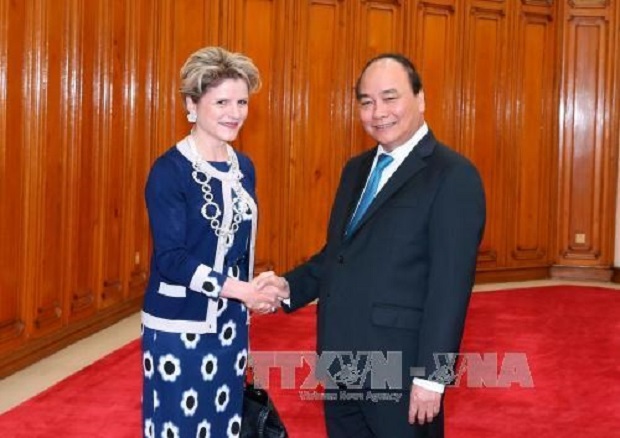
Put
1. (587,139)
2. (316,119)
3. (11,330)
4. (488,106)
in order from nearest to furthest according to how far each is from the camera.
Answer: (11,330) < (316,119) < (488,106) < (587,139)

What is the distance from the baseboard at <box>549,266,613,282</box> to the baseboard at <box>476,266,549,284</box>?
0.35 ft

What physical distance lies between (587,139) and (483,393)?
5497 mm

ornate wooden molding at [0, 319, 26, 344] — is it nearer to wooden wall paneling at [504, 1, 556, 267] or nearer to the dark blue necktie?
the dark blue necktie

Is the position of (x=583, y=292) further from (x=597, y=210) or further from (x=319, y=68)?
(x=319, y=68)

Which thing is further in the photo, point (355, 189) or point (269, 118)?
point (269, 118)

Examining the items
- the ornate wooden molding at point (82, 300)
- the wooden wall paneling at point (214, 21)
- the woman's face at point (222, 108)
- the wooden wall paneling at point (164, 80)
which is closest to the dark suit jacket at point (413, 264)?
the woman's face at point (222, 108)

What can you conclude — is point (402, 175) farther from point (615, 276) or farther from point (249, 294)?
point (615, 276)

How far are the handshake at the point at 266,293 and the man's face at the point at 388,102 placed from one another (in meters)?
0.55

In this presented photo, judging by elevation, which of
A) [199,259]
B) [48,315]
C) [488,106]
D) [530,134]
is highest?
[488,106]

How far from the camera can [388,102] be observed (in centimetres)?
236

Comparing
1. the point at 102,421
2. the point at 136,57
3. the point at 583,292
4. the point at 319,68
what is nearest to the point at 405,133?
the point at 102,421

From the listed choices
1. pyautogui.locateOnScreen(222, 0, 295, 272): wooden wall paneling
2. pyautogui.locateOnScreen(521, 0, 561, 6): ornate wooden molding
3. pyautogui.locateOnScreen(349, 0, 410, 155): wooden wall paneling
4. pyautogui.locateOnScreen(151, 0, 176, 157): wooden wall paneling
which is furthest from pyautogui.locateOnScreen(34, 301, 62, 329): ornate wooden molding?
pyautogui.locateOnScreen(521, 0, 561, 6): ornate wooden molding

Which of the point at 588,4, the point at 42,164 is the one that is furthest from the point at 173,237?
the point at 588,4

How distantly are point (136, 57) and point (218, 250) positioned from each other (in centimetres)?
435
